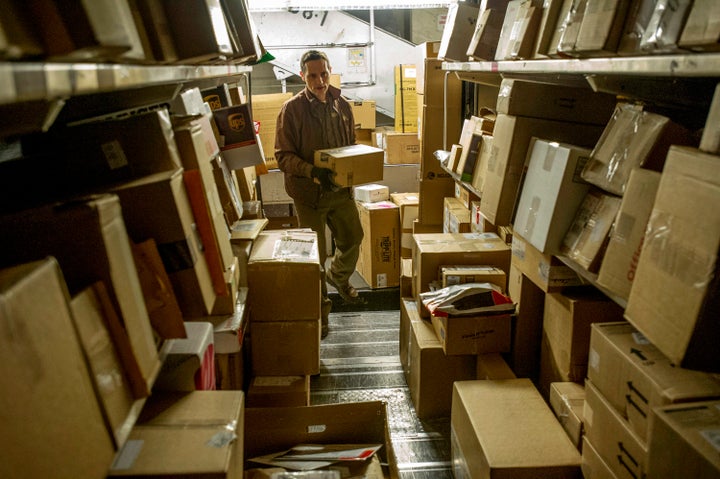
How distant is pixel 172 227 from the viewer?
3.58 feet

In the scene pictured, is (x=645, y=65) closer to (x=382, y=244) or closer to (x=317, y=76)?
(x=317, y=76)

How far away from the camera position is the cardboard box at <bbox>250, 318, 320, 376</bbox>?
7.46ft

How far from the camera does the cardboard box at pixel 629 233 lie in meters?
1.19

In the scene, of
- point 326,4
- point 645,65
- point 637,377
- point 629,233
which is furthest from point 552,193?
point 326,4

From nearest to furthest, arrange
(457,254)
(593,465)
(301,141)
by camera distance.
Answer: (593,465) < (457,254) < (301,141)

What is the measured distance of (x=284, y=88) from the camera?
5633 mm

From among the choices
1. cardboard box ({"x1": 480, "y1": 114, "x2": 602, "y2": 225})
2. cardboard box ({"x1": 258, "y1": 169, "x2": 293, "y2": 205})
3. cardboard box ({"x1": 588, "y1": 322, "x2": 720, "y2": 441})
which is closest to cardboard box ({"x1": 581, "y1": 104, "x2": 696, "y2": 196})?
cardboard box ({"x1": 588, "y1": 322, "x2": 720, "y2": 441})

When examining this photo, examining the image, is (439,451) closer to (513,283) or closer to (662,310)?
(513,283)

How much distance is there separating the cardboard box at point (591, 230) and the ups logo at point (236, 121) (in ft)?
4.42

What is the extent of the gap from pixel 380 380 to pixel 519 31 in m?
1.79

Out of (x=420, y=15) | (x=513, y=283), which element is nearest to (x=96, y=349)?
(x=513, y=283)

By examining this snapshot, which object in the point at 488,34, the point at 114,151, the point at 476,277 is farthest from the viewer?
the point at 488,34

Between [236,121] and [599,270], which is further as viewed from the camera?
[236,121]

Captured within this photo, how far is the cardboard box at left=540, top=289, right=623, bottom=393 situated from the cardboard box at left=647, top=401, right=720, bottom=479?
2.39 feet
